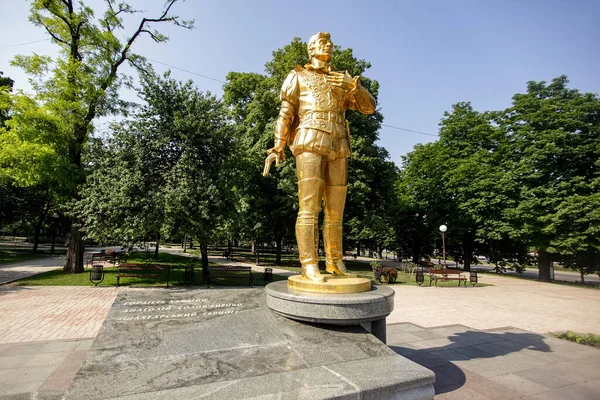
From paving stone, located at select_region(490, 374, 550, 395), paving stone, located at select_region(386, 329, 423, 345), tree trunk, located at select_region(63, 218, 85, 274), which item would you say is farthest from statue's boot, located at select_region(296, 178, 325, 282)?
tree trunk, located at select_region(63, 218, 85, 274)

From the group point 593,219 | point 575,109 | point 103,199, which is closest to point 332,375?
point 103,199

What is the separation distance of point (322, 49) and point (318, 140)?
4.68 feet

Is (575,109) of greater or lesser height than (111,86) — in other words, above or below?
above

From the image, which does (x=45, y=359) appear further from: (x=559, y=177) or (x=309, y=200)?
(x=559, y=177)

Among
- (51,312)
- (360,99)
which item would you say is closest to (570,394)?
(360,99)

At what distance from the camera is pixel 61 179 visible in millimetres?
14758

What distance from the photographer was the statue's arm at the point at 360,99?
15.6ft

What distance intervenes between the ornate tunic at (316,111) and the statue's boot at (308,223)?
455 millimetres

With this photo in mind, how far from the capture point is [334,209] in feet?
15.8

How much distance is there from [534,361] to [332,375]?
4834mm

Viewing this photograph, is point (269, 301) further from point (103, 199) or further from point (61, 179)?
point (61, 179)

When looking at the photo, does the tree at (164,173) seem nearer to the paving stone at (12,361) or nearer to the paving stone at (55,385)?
the paving stone at (12,361)

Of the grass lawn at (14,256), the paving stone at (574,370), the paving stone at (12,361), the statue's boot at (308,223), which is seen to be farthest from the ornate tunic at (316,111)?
the grass lawn at (14,256)

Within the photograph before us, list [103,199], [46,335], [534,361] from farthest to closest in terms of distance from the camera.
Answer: [103,199] < [46,335] < [534,361]
